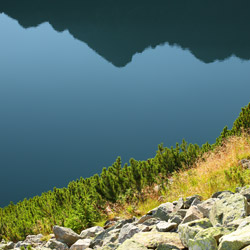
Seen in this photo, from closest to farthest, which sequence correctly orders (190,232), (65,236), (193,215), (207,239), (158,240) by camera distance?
(207,239)
(190,232)
(158,240)
(193,215)
(65,236)

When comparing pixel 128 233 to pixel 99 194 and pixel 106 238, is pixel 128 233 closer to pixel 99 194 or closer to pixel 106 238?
pixel 106 238

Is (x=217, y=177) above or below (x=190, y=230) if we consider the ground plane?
above

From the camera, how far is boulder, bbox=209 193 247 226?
407 centimetres

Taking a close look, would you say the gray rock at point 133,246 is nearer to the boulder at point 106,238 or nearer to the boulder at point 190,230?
the boulder at point 190,230

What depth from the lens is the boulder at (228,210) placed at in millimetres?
4067

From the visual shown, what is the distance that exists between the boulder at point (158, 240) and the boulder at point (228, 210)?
2.09ft

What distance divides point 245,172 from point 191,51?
18382cm

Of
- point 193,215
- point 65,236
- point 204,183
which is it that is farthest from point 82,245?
point 204,183

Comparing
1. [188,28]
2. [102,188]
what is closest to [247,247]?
[102,188]

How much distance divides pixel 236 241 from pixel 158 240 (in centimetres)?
126

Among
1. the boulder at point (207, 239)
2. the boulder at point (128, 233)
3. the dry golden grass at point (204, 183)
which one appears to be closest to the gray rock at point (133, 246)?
the boulder at point (207, 239)

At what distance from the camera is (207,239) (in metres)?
3.22

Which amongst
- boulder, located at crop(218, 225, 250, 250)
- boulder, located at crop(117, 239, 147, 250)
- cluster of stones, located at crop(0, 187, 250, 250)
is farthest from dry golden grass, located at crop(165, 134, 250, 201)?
boulder, located at crop(218, 225, 250, 250)

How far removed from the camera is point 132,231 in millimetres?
4820
